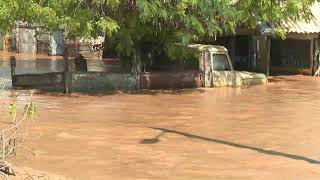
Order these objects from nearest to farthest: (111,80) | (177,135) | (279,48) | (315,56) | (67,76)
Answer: (177,135)
(67,76)
(111,80)
(315,56)
(279,48)

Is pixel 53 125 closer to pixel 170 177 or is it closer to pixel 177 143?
pixel 177 143

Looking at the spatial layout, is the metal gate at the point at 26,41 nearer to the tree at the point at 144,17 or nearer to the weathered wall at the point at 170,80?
the tree at the point at 144,17

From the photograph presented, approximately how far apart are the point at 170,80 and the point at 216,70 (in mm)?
1685

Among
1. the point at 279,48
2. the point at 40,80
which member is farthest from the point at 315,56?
the point at 40,80

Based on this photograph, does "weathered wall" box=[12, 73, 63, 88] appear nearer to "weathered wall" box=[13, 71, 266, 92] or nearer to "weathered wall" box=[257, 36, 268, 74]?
"weathered wall" box=[13, 71, 266, 92]

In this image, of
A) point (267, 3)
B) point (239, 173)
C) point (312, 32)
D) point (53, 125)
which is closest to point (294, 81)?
point (312, 32)

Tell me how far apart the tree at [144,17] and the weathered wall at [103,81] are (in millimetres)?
790

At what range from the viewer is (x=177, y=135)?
11.8 m

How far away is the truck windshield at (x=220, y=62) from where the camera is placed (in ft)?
66.6

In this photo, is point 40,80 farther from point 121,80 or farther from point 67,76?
point 121,80

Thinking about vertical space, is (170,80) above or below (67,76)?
below

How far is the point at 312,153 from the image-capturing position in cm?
1023

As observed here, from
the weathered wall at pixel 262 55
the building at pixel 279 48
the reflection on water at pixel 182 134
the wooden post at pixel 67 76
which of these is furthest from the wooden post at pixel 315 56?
the wooden post at pixel 67 76

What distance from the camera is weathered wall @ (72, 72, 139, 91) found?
18641mm
